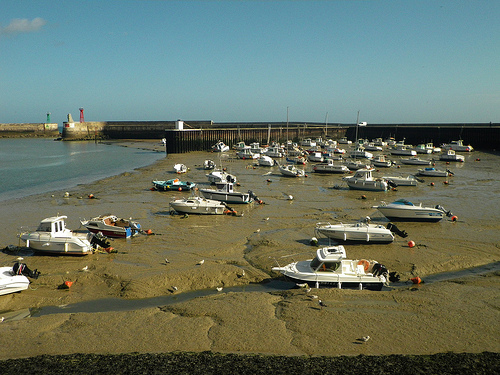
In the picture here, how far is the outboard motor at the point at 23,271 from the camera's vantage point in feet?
52.8

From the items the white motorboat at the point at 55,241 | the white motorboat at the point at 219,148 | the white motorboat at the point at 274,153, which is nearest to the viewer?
the white motorboat at the point at 55,241

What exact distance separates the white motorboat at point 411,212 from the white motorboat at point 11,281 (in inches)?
761

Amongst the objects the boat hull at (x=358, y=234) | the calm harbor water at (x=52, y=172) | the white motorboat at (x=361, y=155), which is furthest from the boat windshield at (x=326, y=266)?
the white motorboat at (x=361, y=155)

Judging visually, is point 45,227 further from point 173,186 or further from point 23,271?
point 173,186

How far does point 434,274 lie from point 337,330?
23.5ft

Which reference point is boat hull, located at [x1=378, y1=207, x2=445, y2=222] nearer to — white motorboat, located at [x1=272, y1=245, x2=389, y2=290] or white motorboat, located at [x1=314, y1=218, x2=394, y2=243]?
white motorboat, located at [x1=314, y1=218, x2=394, y2=243]

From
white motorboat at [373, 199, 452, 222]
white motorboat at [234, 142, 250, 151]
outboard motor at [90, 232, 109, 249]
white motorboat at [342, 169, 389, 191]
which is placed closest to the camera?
outboard motor at [90, 232, 109, 249]

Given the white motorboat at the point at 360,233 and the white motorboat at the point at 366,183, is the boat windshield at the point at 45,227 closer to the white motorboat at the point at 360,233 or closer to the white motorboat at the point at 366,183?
the white motorboat at the point at 360,233

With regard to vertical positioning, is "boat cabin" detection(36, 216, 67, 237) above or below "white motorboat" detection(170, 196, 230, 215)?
above

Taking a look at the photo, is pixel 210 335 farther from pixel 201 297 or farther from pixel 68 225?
pixel 68 225

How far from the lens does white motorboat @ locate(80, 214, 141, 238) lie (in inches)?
873

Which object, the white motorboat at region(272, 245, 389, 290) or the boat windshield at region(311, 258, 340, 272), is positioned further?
the boat windshield at region(311, 258, 340, 272)

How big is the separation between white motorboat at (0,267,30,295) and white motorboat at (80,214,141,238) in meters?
6.38

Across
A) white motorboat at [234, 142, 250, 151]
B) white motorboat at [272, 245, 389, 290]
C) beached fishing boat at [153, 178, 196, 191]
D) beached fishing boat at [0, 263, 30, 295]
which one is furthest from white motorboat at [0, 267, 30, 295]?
white motorboat at [234, 142, 250, 151]
